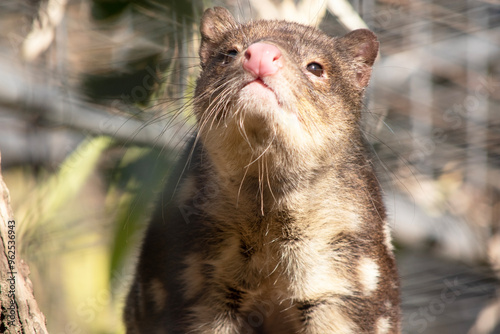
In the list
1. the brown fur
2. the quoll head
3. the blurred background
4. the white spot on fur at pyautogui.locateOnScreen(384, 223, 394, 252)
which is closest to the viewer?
the quoll head

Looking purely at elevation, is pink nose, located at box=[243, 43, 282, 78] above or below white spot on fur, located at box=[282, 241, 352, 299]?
above

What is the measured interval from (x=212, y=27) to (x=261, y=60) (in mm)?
707

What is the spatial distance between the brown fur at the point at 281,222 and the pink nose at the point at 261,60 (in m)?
0.07

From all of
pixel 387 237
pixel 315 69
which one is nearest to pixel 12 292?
pixel 315 69

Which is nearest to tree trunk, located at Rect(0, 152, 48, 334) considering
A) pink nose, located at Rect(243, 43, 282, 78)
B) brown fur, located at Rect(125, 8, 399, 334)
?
brown fur, located at Rect(125, 8, 399, 334)

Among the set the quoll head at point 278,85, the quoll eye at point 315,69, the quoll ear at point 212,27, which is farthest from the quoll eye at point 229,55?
the quoll eye at point 315,69

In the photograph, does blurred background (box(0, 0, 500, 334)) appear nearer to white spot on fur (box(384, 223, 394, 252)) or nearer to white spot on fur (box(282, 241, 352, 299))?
white spot on fur (box(384, 223, 394, 252))

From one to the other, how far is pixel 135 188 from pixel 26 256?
2.02ft

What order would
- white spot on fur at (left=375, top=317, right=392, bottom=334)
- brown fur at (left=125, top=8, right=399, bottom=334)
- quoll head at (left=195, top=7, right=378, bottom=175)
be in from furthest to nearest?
white spot on fur at (left=375, top=317, right=392, bottom=334), brown fur at (left=125, top=8, right=399, bottom=334), quoll head at (left=195, top=7, right=378, bottom=175)

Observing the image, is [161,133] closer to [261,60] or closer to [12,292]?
[261,60]

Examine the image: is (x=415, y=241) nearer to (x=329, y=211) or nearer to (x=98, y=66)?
(x=329, y=211)

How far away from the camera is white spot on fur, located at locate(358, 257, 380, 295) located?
6.40 feet

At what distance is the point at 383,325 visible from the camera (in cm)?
201

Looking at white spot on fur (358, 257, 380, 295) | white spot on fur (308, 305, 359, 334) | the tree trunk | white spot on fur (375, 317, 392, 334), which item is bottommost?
white spot on fur (375, 317, 392, 334)
